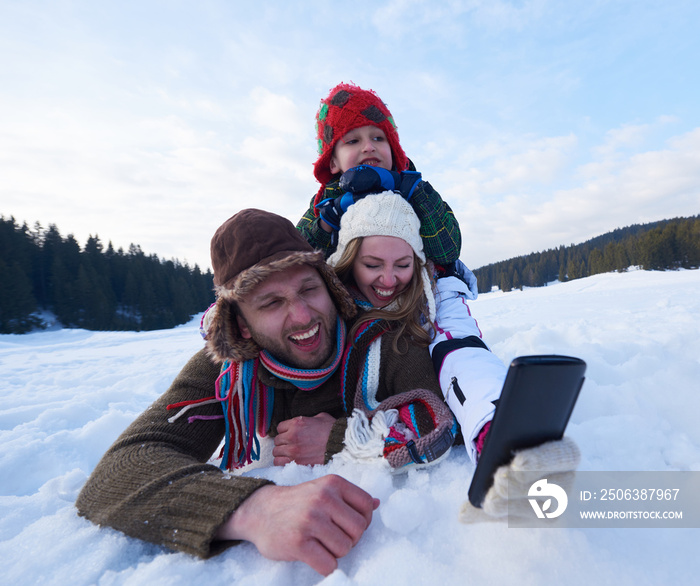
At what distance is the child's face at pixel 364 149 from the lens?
8.95 feet

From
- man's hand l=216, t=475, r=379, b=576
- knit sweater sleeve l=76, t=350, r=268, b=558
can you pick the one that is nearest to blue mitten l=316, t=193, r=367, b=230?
knit sweater sleeve l=76, t=350, r=268, b=558

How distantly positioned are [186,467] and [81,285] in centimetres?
3535

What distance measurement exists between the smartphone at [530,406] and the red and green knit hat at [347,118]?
247cm

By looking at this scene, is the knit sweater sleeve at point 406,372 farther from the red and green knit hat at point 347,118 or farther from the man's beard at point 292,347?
the red and green knit hat at point 347,118

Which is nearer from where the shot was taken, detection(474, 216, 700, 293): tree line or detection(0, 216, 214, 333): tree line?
detection(0, 216, 214, 333): tree line

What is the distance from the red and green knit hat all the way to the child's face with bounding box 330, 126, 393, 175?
5 cm

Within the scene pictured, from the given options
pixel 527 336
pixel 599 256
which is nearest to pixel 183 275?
pixel 527 336

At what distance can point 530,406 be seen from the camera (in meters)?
0.77

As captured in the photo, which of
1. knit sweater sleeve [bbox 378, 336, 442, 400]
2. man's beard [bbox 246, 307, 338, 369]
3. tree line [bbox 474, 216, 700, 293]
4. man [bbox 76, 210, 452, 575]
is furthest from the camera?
tree line [bbox 474, 216, 700, 293]

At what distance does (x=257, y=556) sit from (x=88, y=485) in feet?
2.89

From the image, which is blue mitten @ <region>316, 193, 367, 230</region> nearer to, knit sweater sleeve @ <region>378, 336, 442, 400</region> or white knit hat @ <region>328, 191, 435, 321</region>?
white knit hat @ <region>328, 191, 435, 321</region>

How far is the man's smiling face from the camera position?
6.36ft

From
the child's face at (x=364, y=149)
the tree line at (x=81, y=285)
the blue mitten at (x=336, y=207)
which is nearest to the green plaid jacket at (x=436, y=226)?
the blue mitten at (x=336, y=207)

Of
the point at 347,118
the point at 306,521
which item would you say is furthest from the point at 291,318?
the point at 347,118
